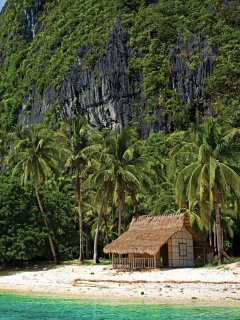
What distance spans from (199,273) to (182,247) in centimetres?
450

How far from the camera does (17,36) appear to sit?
118688 millimetres

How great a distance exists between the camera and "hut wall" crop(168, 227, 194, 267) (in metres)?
27.9

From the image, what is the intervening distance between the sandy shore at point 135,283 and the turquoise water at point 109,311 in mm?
1173

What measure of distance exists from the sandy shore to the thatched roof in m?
1.27

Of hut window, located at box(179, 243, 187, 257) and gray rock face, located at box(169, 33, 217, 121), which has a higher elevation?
gray rock face, located at box(169, 33, 217, 121)

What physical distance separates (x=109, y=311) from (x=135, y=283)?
6.29 meters

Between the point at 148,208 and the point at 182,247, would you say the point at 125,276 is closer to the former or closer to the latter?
the point at 182,247

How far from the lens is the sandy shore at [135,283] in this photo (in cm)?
1916

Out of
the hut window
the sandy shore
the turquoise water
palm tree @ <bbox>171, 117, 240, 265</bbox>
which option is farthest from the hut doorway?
the turquoise water

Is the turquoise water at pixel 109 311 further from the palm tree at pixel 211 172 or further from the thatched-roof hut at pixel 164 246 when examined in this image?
the palm tree at pixel 211 172

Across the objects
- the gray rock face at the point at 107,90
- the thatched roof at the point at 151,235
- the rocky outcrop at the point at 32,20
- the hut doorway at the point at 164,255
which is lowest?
the hut doorway at the point at 164,255

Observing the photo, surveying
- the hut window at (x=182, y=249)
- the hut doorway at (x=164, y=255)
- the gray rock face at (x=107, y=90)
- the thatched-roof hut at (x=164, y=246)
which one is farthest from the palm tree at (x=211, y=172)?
the gray rock face at (x=107, y=90)

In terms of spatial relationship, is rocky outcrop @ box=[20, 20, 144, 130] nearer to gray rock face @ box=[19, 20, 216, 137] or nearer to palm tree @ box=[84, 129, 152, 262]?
gray rock face @ box=[19, 20, 216, 137]

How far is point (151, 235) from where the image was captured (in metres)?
28.6
